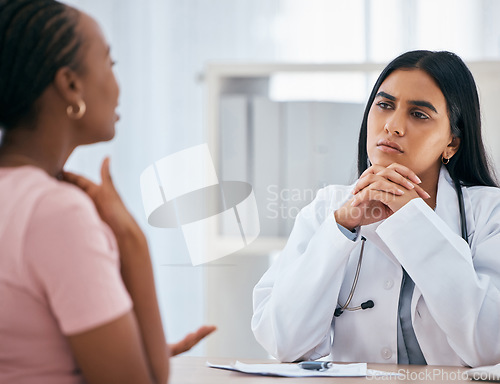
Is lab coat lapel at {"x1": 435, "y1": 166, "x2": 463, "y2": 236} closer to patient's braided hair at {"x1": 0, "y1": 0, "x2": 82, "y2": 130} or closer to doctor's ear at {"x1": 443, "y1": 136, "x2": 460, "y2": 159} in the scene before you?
doctor's ear at {"x1": 443, "y1": 136, "x2": 460, "y2": 159}

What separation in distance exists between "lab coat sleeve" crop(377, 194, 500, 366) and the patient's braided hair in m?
0.96

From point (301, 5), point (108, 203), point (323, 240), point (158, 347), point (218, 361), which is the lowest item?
point (218, 361)

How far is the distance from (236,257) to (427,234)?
1137mm

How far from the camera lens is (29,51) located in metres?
0.70

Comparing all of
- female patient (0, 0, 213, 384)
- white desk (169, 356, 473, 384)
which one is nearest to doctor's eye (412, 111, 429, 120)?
white desk (169, 356, 473, 384)

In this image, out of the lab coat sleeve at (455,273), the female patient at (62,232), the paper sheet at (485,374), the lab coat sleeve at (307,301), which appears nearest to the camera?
the female patient at (62,232)

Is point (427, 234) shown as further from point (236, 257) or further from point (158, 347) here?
point (236, 257)

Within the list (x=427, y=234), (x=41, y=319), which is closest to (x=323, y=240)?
(x=427, y=234)

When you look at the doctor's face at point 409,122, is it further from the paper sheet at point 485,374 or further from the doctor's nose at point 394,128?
the paper sheet at point 485,374

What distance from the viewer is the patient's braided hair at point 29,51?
27.6 inches

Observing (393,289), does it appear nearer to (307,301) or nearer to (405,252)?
(405,252)

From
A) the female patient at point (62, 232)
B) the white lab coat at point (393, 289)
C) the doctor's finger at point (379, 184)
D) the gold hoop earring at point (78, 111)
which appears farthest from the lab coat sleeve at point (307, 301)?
the gold hoop earring at point (78, 111)

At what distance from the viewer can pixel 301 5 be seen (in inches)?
116

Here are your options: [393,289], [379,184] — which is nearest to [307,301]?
[393,289]
